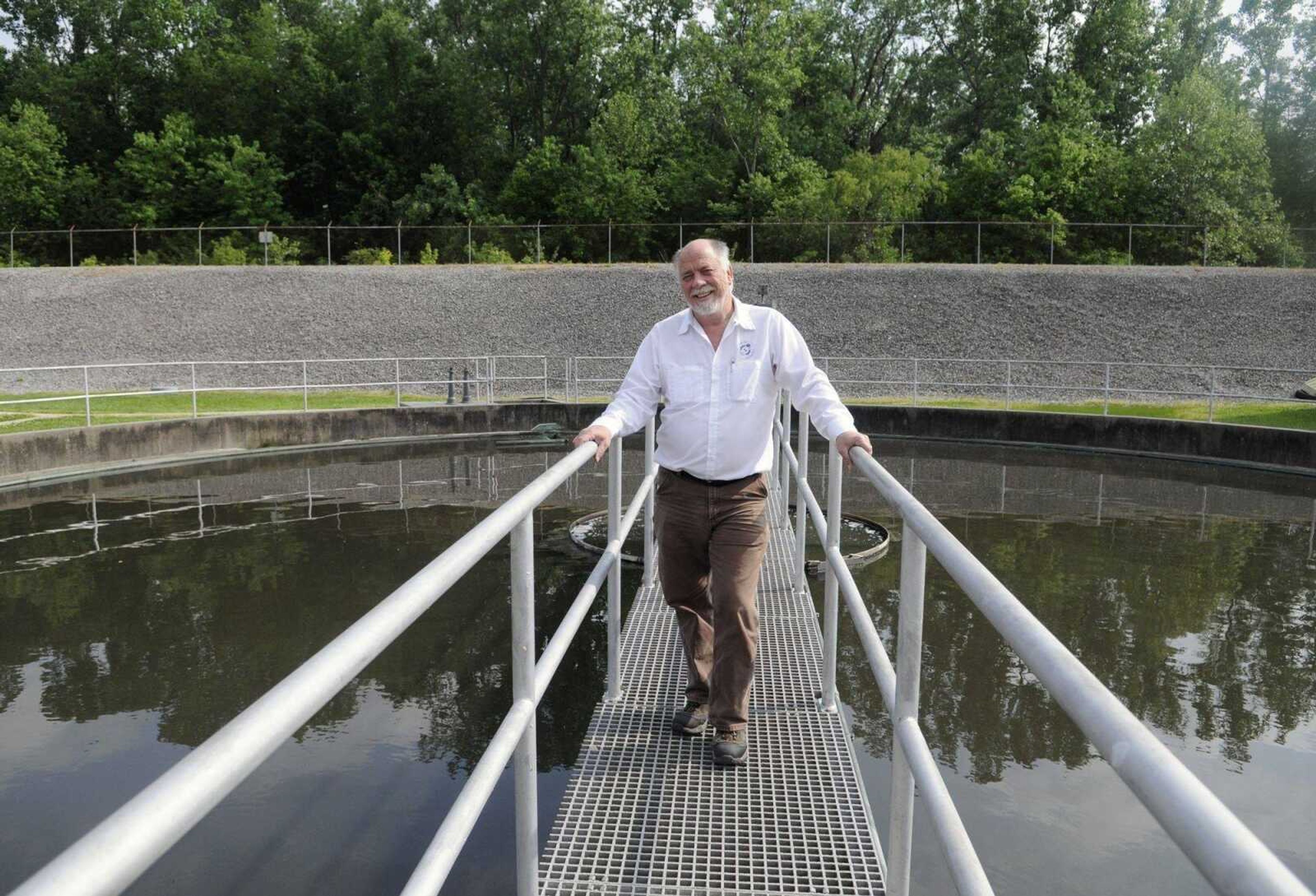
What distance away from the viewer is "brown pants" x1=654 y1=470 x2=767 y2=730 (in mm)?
3770

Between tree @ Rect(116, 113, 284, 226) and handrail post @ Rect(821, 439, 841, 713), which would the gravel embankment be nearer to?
tree @ Rect(116, 113, 284, 226)

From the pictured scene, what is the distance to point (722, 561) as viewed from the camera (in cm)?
381

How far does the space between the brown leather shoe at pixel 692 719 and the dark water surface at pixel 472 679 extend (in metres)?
0.84

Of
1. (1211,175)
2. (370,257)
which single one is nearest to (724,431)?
(370,257)

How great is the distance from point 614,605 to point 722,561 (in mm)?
773

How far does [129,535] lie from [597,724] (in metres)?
7.65

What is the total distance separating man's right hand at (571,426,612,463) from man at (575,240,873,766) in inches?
0.4

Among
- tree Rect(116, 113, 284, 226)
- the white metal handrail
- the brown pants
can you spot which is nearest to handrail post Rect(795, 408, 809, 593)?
the brown pants

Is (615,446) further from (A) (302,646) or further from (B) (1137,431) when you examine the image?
(B) (1137,431)

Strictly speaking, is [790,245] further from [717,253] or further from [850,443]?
[850,443]

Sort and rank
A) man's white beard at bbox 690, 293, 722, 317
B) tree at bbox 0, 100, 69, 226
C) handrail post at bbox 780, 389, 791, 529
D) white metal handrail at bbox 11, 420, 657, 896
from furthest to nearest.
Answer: tree at bbox 0, 100, 69, 226 < handrail post at bbox 780, 389, 791, 529 < man's white beard at bbox 690, 293, 722, 317 < white metal handrail at bbox 11, 420, 657, 896

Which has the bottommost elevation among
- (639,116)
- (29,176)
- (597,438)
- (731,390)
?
(597,438)

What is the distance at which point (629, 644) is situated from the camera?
5277mm

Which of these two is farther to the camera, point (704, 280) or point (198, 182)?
point (198, 182)
